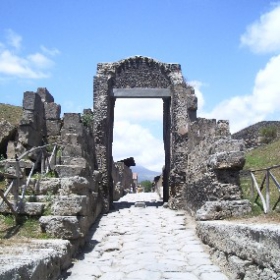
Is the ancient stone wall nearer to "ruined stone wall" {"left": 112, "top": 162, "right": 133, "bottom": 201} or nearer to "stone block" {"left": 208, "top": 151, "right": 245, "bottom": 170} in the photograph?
"stone block" {"left": 208, "top": 151, "right": 245, "bottom": 170}

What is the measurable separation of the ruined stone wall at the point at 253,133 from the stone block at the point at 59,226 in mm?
26908

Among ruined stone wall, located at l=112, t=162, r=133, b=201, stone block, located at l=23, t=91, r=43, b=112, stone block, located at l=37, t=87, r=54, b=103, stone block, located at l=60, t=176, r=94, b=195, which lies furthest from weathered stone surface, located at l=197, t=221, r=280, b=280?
ruined stone wall, located at l=112, t=162, r=133, b=201

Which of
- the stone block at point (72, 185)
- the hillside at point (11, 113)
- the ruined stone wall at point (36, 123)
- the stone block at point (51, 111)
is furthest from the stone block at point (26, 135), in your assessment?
the stone block at point (72, 185)

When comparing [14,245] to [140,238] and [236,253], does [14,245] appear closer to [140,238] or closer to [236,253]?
[236,253]

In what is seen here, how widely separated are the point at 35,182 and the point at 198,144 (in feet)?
17.9

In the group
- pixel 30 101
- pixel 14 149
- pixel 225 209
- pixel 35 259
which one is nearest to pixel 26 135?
pixel 14 149

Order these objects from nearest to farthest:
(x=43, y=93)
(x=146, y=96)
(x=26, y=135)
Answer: (x=26, y=135)
(x=43, y=93)
(x=146, y=96)

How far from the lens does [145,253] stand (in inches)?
297

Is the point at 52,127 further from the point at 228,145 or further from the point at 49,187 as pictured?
the point at 228,145

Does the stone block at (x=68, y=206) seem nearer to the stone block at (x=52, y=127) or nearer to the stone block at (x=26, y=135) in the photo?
the stone block at (x=26, y=135)

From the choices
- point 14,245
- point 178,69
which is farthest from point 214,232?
point 178,69

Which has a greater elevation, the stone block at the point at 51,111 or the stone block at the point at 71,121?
the stone block at the point at 51,111

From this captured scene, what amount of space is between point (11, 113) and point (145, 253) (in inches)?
458

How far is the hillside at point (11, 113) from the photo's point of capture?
16.0 metres
